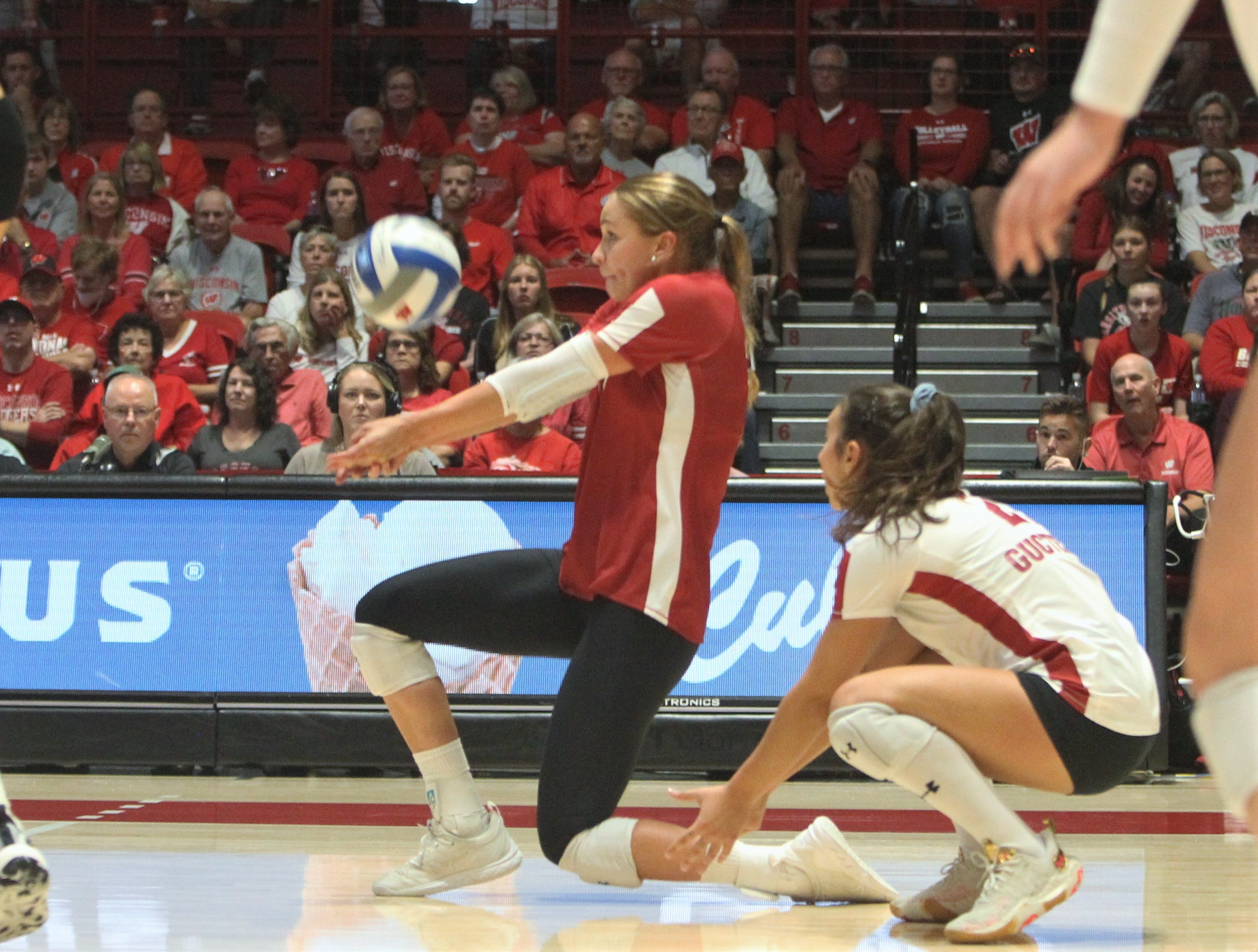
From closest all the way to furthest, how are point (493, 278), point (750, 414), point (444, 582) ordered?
point (444, 582) → point (750, 414) → point (493, 278)

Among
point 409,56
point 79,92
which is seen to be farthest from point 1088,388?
point 79,92

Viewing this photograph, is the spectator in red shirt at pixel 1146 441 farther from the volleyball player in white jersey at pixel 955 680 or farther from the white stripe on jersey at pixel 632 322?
the white stripe on jersey at pixel 632 322

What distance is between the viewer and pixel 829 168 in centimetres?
1056

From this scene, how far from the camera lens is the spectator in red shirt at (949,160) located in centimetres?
1006

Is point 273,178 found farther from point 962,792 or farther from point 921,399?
point 962,792

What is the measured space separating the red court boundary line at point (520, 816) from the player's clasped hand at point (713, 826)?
4.80 feet

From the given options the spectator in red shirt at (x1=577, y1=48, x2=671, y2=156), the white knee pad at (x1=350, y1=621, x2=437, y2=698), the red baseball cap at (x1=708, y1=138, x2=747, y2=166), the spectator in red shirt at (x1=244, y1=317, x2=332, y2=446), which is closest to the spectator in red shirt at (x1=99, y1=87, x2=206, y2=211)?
the spectator in red shirt at (x1=577, y1=48, x2=671, y2=156)

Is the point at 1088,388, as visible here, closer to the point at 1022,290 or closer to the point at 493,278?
the point at 1022,290

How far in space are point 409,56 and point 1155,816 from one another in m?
9.35

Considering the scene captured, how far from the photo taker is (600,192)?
988 cm

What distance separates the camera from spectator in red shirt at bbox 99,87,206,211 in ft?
36.1

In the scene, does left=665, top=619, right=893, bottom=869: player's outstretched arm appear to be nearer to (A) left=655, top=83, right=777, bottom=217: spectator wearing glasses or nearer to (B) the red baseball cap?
(B) the red baseball cap

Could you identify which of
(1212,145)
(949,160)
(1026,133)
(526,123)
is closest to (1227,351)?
(1212,145)

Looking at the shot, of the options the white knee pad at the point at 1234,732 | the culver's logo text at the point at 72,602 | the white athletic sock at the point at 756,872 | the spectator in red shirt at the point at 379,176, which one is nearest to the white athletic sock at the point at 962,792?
the white athletic sock at the point at 756,872
